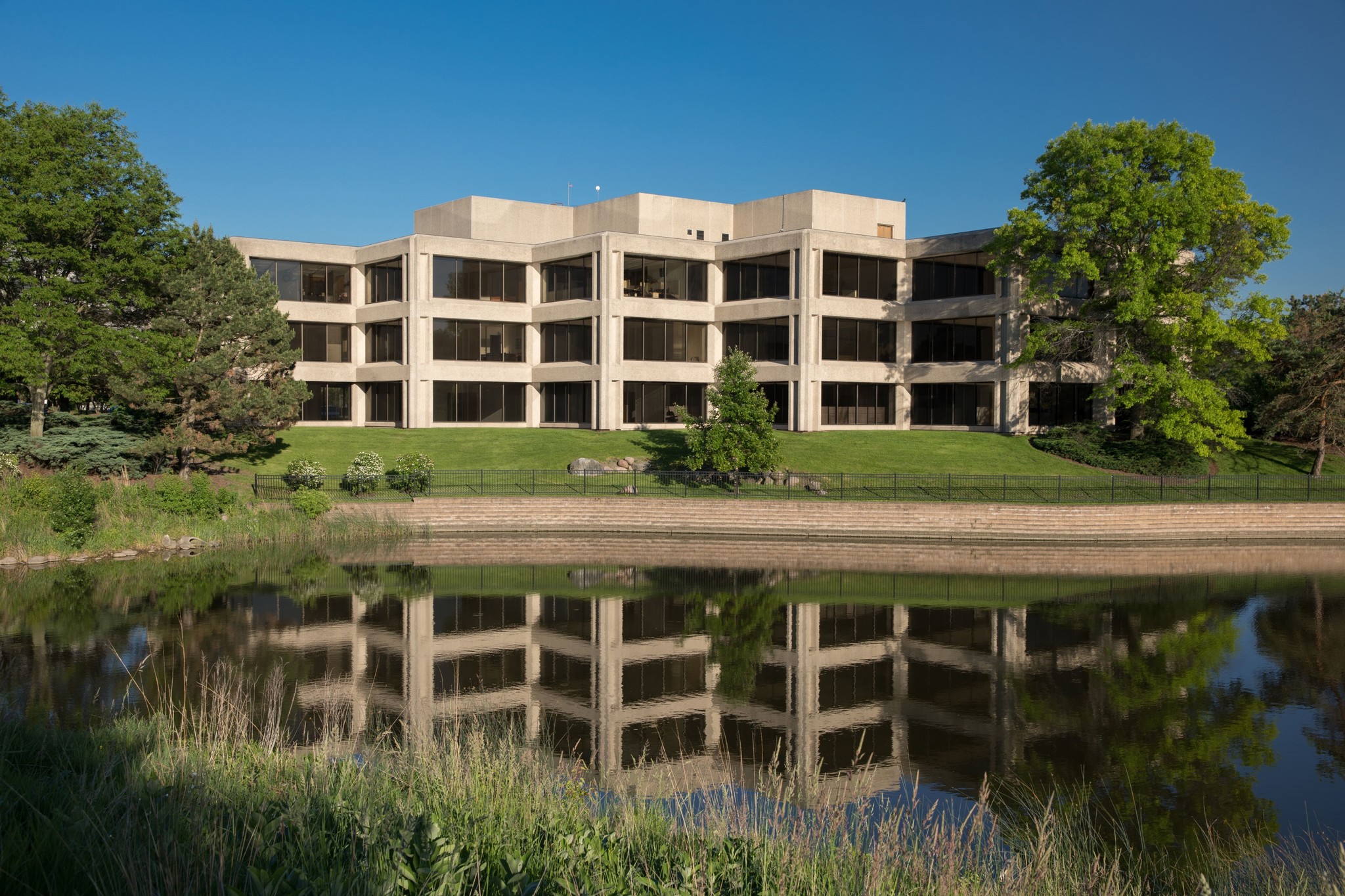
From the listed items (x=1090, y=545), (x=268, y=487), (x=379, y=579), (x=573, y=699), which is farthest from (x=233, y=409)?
(x=1090, y=545)

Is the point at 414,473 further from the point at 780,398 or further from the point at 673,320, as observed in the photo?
the point at 780,398

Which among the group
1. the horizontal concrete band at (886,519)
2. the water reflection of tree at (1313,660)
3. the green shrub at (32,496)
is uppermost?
the green shrub at (32,496)

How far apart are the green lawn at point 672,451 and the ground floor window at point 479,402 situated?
374 centimetres

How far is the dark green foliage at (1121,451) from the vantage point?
42625 mm

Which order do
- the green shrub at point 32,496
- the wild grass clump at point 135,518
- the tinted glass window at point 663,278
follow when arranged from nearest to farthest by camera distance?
the wild grass clump at point 135,518, the green shrub at point 32,496, the tinted glass window at point 663,278

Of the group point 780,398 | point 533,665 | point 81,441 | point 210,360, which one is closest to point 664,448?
point 780,398

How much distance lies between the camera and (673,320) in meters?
54.3

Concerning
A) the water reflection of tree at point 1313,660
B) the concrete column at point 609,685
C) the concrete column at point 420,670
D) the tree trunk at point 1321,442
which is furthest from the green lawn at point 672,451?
the concrete column at point 609,685

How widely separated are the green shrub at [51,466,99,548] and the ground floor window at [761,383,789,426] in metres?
33.0

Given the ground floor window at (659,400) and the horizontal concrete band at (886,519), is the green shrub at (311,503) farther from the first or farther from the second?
the ground floor window at (659,400)

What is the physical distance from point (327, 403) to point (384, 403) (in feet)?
11.1

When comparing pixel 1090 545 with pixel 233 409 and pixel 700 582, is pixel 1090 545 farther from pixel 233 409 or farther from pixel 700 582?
pixel 233 409

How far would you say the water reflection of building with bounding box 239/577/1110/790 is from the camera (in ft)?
41.0

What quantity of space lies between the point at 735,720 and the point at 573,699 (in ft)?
8.39
